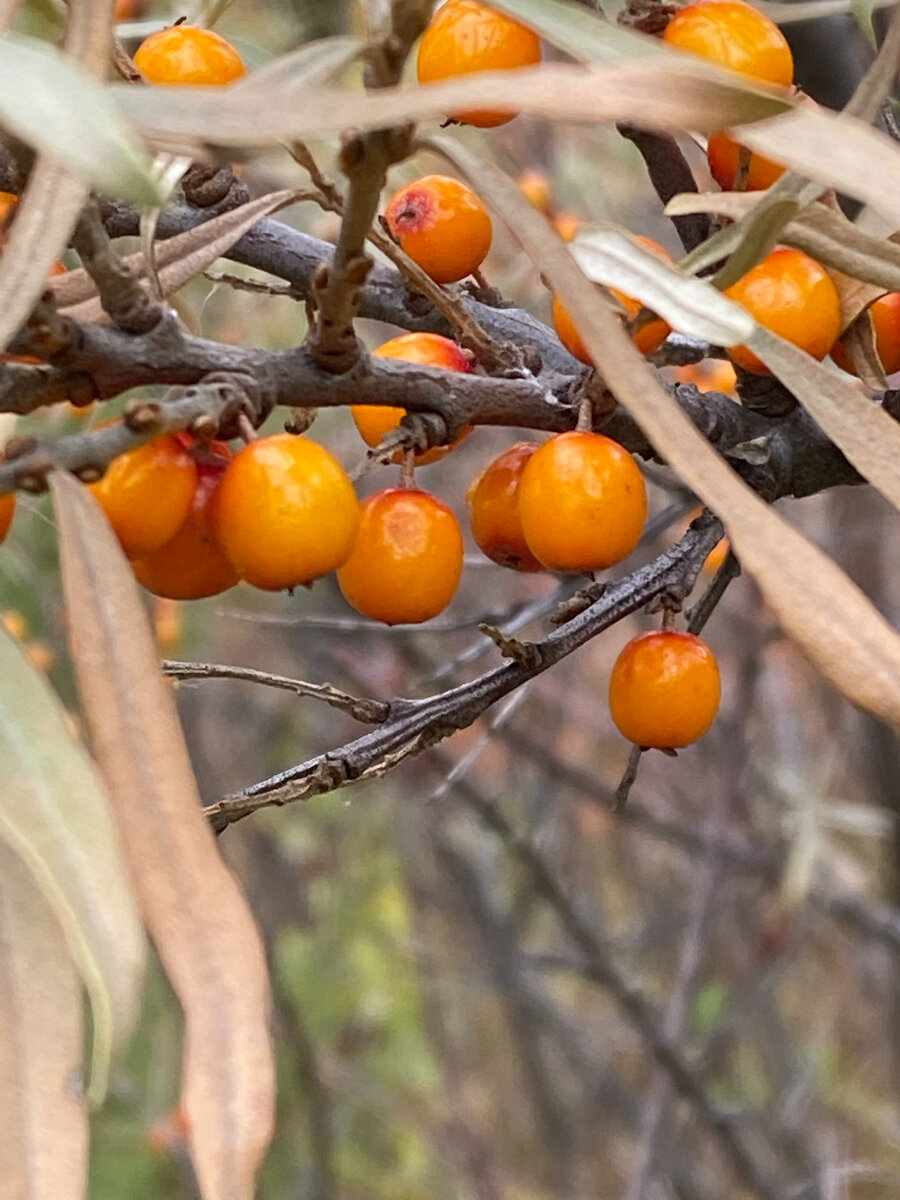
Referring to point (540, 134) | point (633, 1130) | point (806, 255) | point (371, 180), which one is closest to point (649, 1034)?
point (633, 1130)

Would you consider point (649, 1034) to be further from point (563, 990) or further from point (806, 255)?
point (563, 990)

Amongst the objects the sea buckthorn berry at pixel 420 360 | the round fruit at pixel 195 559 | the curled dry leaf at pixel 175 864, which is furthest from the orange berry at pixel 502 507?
the curled dry leaf at pixel 175 864

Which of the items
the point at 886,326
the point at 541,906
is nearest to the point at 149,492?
the point at 886,326

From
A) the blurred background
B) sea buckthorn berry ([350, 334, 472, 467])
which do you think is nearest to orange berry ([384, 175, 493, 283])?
Result: sea buckthorn berry ([350, 334, 472, 467])

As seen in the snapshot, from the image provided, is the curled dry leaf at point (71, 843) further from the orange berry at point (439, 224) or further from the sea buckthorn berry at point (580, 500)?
the orange berry at point (439, 224)

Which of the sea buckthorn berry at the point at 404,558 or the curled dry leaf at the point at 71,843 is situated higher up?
the sea buckthorn berry at the point at 404,558

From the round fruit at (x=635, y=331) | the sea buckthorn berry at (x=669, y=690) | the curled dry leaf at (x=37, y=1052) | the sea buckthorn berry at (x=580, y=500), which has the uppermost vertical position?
the round fruit at (x=635, y=331)

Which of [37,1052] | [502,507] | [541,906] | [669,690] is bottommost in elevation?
[37,1052]

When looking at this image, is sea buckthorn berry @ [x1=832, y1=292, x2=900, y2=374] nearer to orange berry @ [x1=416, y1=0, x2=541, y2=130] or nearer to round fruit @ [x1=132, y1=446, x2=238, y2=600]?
orange berry @ [x1=416, y1=0, x2=541, y2=130]

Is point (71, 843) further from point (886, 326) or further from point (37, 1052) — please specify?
point (886, 326)
